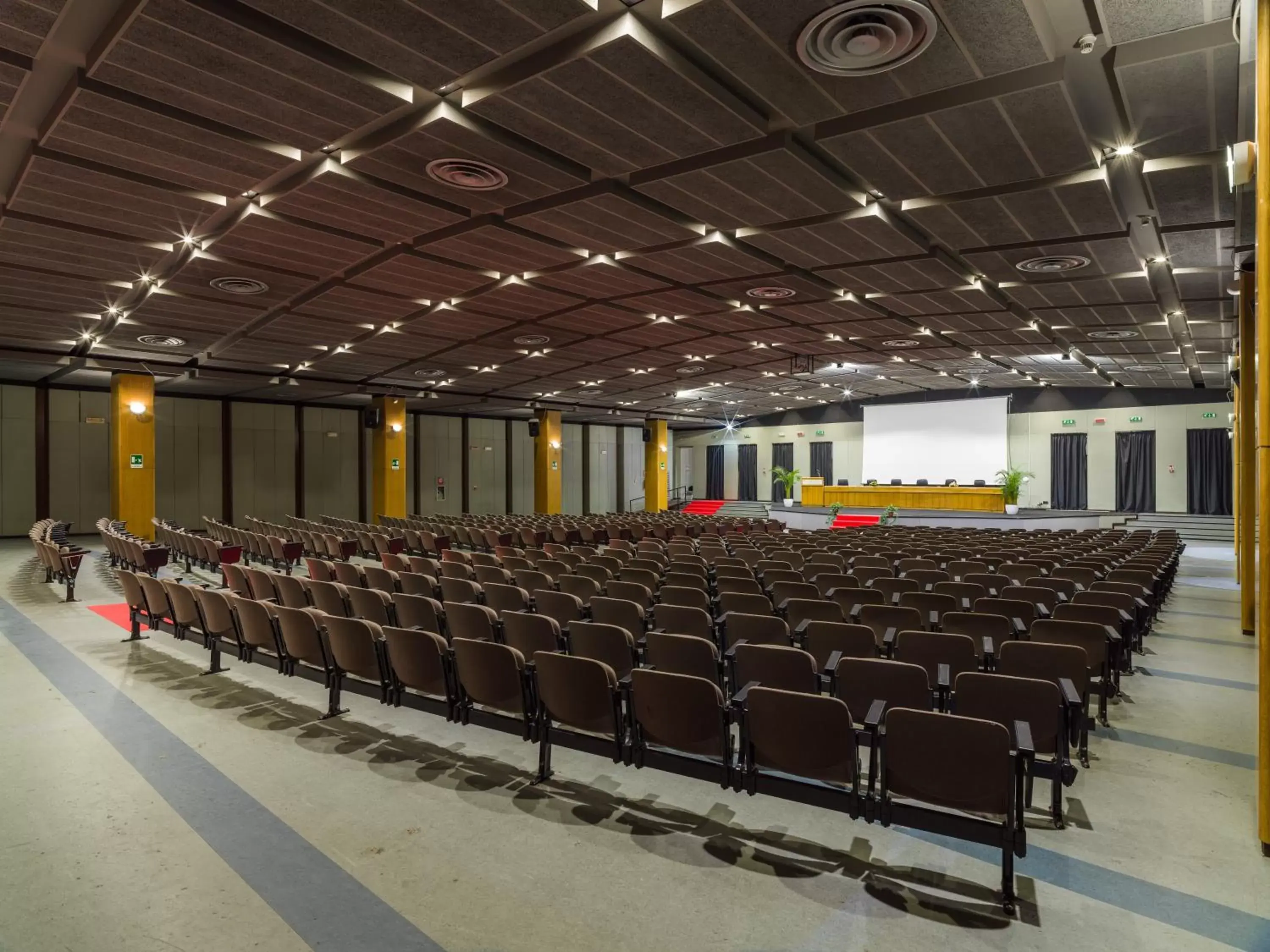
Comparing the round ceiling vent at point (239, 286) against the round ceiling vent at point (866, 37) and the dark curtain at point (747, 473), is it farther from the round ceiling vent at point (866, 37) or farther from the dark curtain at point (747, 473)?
the dark curtain at point (747, 473)

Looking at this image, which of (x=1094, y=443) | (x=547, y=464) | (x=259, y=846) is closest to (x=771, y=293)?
(x=259, y=846)

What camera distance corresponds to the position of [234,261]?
8.61 metres

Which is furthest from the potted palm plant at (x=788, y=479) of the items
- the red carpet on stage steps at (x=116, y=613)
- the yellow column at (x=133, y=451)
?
the red carpet on stage steps at (x=116, y=613)

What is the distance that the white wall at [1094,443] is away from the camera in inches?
901

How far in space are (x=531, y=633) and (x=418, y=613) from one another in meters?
1.27

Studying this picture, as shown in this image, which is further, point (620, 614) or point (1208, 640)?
point (1208, 640)

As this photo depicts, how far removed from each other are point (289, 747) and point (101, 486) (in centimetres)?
2118

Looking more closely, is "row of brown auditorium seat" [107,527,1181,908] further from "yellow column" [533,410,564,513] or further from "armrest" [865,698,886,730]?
"yellow column" [533,410,564,513]

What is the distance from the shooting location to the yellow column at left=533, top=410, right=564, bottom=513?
83.0 ft

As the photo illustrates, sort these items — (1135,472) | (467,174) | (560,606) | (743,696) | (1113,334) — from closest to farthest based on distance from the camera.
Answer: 1. (743,696)
2. (560,606)
3. (467,174)
4. (1113,334)
5. (1135,472)

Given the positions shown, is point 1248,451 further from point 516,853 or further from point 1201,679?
point 516,853

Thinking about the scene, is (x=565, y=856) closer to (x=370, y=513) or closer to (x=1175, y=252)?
(x=1175, y=252)

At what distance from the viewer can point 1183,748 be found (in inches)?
178

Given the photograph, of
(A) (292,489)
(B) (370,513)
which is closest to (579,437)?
(B) (370,513)
